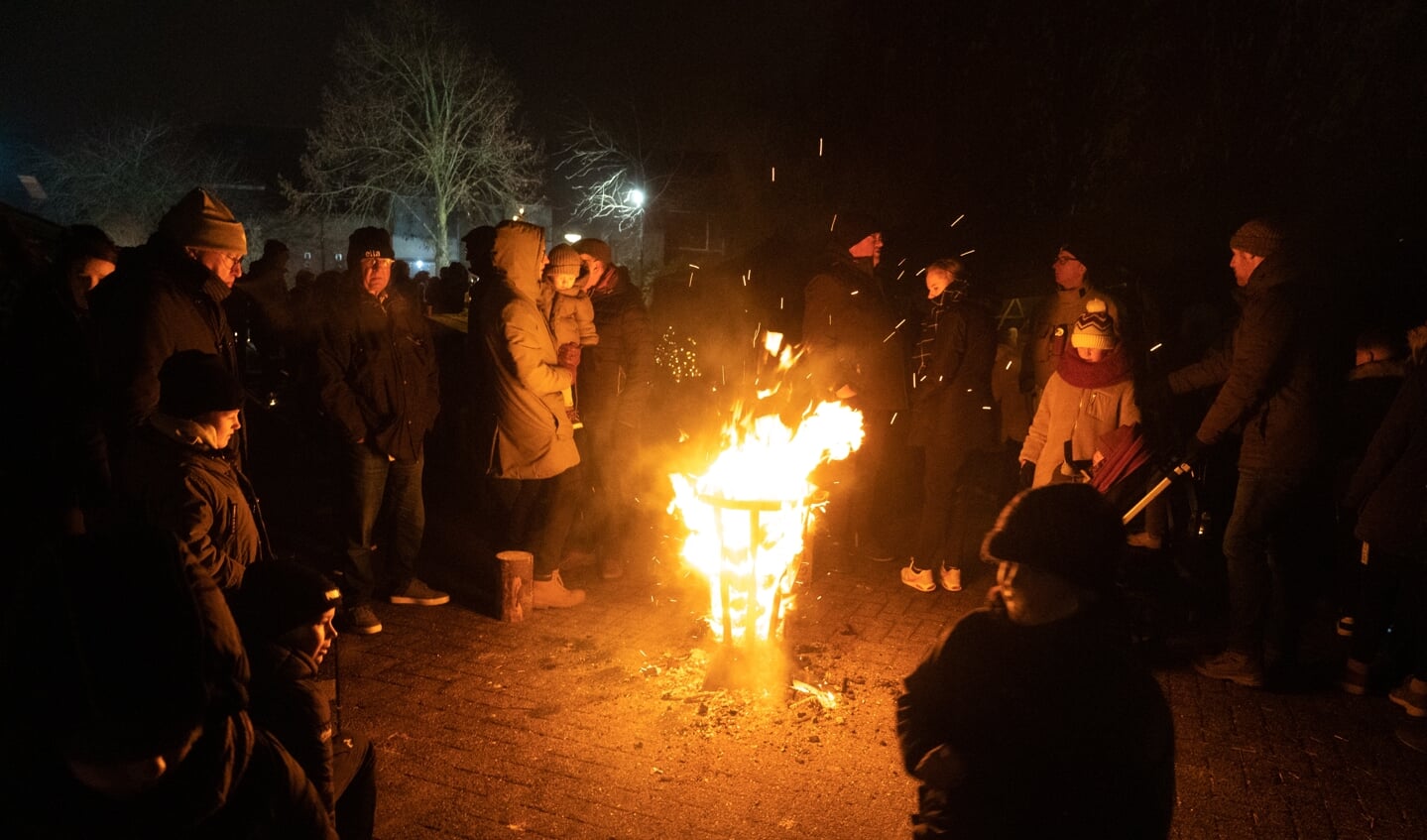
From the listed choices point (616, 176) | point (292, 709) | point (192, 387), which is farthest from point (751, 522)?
point (616, 176)

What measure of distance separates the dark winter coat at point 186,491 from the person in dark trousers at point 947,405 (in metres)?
4.90

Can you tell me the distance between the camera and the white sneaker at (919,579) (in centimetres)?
701

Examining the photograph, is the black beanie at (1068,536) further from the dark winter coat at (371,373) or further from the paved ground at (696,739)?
the dark winter coat at (371,373)

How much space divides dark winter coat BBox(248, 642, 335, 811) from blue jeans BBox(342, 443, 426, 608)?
10.3 feet

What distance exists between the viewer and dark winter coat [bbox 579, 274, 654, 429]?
7.42 metres

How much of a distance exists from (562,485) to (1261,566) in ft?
14.4

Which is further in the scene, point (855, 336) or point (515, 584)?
point (855, 336)

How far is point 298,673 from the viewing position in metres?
2.95

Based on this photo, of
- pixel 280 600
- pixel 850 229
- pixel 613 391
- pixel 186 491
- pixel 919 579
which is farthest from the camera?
pixel 613 391

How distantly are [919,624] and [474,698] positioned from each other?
9.83ft

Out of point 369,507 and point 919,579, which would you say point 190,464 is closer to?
point 369,507

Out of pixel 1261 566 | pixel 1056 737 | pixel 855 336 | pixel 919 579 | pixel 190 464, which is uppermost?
pixel 855 336

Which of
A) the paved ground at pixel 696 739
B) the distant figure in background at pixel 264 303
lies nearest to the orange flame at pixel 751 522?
the paved ground at pixel 696 739

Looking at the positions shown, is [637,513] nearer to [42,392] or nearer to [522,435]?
[522,435]
